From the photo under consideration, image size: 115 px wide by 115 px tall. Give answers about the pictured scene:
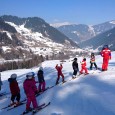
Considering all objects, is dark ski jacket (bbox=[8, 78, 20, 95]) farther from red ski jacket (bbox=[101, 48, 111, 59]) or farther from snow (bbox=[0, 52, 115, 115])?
red ski jacket (bbox=[101, 48, 111, 59])

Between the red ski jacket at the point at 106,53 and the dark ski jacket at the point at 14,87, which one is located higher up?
the red ski jacket at the point at 106,53

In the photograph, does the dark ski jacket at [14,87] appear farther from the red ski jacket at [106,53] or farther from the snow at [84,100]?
the red ski jacket at [106,53]

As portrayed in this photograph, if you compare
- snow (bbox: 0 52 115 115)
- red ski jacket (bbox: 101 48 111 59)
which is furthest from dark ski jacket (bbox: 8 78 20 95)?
red ski jacket (bbox: 101 48 111 59)

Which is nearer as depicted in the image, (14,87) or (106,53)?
(14,87)

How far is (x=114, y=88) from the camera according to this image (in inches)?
840

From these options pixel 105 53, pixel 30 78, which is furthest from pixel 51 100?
pixel 105 53

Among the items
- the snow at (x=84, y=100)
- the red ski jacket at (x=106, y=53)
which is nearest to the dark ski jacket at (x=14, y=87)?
the snow at (x=84, y=100)

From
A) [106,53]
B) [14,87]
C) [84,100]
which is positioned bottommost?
[84,100]

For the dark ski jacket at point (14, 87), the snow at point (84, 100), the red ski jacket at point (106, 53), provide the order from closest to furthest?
the snow at point (84, 100) < the dark ski jacket at point (14, 87) < the red ski jacket at point (106, 53)

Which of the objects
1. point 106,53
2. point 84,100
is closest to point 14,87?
point 84,100

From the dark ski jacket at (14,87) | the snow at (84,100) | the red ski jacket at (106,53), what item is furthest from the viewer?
the red ski jacket at (106,53)

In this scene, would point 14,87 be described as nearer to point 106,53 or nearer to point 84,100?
point 84,100

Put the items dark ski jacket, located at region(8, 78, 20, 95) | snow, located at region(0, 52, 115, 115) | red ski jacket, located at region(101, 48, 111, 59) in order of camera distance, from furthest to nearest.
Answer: red ski jacket, located at region(101, 48, 111, 59)
dark ski jacket, located at region(8, 78, 20, 95)
snow, located at region(0, 52, 115, 115)

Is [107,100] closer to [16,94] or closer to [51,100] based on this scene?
[51,100]
